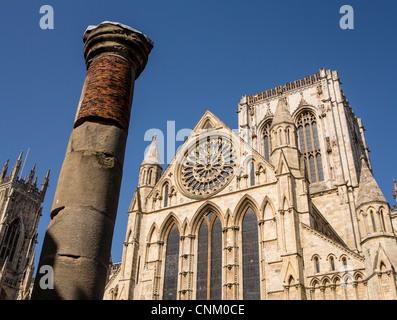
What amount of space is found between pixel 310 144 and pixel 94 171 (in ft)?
104

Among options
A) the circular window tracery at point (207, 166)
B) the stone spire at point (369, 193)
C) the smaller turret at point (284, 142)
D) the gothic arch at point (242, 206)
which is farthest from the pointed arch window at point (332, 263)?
the circular window tracery at point (207, 166)

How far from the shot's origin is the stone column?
646 cm

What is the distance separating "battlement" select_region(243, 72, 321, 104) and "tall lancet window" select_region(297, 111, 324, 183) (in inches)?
141

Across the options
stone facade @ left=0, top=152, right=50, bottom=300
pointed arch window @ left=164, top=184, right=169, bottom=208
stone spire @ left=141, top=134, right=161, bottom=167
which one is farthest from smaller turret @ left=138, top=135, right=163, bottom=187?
stone facade @ left=0, top=152, right=50, bottom=300

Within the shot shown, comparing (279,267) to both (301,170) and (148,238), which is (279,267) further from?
(148,238)

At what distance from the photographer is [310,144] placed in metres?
37.0

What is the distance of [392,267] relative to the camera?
15570 mm

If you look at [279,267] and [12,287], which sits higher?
[12,287]

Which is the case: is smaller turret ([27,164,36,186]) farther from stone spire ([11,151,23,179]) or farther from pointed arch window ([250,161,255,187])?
pointed arch window ([250,161,255,187])

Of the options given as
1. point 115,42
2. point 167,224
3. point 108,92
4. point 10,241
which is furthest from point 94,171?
point 10,241

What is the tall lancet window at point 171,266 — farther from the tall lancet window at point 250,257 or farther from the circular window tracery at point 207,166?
the tall lancet window at point 250,257

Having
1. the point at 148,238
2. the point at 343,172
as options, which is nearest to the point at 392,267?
the point at 148,238
